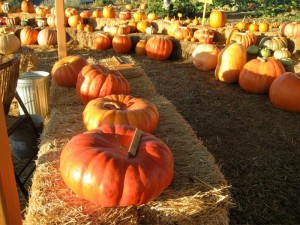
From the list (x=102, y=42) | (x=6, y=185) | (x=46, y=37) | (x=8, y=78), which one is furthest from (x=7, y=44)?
(x=6, y=185)

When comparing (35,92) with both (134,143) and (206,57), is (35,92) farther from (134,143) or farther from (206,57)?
(206,57)

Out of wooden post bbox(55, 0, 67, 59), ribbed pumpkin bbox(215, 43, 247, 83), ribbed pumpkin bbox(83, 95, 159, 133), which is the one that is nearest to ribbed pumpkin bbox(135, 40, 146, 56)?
ribbed pumpkin bbox(215, 43, 247, 83)

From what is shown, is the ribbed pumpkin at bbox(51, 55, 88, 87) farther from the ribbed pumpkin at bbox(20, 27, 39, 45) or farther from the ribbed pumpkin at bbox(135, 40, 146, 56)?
the ribbed pumpkin at bbox(20, 27, 39, 45)

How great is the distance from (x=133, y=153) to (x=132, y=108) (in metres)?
0.86

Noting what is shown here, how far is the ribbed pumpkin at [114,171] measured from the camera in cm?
180

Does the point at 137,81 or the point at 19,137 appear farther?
the point at 137,81

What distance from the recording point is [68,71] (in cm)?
407

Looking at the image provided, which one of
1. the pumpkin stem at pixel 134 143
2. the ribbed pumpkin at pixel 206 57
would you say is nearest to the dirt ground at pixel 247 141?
the ribbed pumpkin at pixel 206 57

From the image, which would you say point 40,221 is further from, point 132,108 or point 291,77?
point 291,77

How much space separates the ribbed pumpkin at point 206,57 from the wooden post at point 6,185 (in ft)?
22.3

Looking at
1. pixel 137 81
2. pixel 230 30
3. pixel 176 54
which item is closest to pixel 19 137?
pixel 137 81

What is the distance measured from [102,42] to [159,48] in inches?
85.4

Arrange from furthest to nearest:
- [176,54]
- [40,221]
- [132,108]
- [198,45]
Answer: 1. [176,54]
2. [198,45]
3. [132,108]
4. [40,221]

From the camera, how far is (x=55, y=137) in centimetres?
275
